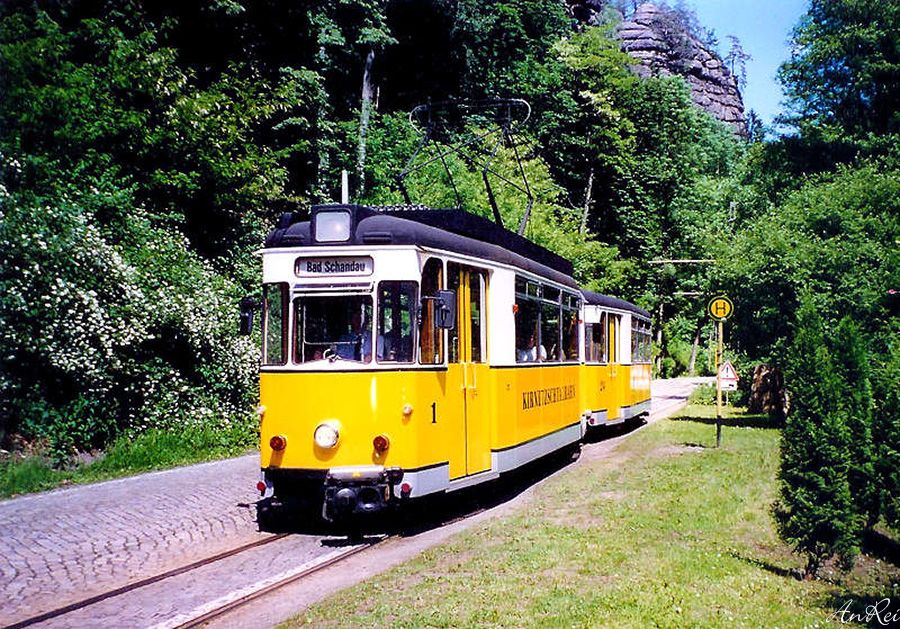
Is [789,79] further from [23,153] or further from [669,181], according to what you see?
[23,153]

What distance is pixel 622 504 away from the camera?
37.5 feet

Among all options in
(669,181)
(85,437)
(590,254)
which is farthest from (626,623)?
(669,181)

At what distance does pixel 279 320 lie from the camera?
32.9 feet

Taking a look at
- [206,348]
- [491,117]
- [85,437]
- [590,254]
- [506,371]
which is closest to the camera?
[506,371]

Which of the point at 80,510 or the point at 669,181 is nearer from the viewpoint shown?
the point at 80,510

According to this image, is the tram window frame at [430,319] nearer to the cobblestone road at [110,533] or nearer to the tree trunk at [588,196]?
the cobblestone road at [110,533]

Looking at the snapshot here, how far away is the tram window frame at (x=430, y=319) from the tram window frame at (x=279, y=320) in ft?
5.09

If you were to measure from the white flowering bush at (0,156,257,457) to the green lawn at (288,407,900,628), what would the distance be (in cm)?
785

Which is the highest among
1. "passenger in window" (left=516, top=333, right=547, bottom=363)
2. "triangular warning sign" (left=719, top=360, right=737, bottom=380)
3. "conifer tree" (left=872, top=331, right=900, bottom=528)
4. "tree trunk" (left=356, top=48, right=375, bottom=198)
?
"tree trunk" (left=356, top=48, right=375, bottom=198)

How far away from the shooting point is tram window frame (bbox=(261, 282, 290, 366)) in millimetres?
9945

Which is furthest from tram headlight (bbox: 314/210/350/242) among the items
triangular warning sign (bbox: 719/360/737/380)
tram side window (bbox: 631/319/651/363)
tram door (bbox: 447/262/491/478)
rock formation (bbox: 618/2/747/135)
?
rock formation (bbox: 618/2/747/135)

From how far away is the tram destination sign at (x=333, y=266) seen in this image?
32.1 feet

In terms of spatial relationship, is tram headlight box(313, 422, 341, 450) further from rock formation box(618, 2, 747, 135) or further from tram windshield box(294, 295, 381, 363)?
rock formation box(618, 2, 747, 135)

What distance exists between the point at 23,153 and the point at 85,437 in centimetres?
539
